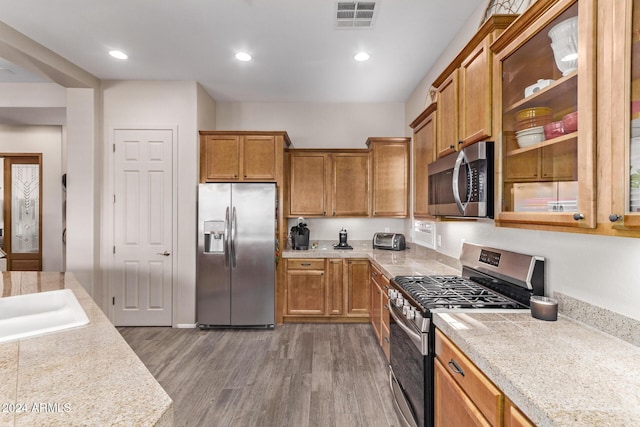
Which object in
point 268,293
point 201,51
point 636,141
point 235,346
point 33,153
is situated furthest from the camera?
point 33,153

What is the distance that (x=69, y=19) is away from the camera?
2510 millimetres

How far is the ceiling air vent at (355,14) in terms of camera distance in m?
2.27

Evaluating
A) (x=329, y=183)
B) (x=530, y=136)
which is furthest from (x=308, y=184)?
(x=530, y=136)

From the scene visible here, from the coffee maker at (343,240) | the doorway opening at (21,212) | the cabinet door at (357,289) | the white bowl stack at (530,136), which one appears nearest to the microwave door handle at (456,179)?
the white bowl stack at (530,136)

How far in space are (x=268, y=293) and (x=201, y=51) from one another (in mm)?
2674

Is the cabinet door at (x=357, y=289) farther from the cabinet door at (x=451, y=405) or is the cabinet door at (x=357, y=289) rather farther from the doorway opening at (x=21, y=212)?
the doorway opening at (x=21, y=212)

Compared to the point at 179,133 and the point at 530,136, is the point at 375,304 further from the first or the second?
the point at 179,133

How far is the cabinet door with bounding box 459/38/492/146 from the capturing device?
1.61 metres

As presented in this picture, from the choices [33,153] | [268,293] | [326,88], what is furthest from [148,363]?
[33,153]

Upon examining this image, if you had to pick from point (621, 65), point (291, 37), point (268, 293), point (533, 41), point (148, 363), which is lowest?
point (148, 363)

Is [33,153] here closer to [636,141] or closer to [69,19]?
[69,19]

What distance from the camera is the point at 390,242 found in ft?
12.8

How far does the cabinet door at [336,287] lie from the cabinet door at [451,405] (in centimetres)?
222

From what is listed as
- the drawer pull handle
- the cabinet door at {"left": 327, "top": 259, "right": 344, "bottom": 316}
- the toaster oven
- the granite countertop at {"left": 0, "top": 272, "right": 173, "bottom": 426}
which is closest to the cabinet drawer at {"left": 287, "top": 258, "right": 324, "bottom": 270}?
the cabinet door at {"left": 327, "top": 259, "right": 344, "bottom": 316}
